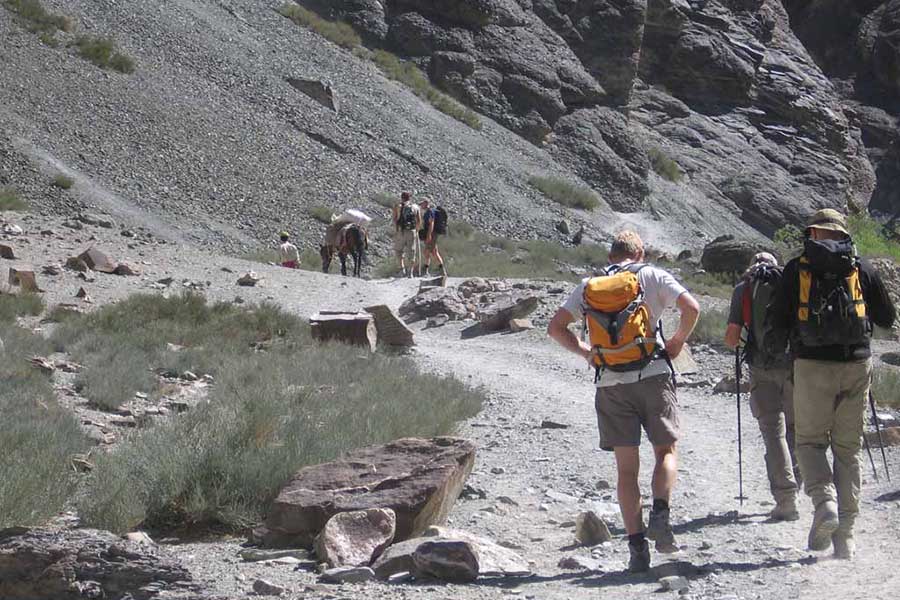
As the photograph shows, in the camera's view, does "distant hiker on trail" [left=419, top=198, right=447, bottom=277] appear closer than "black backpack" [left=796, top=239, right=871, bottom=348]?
No

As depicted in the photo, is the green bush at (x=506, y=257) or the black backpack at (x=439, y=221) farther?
the green bush at (x=506, y=257)

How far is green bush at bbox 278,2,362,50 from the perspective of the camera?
148 ft

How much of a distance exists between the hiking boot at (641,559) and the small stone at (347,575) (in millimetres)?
1262

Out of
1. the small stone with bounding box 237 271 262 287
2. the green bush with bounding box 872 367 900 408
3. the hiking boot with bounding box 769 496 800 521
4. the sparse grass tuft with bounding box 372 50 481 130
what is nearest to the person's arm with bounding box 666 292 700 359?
the hiking boot with bounding box 769 496 800 521

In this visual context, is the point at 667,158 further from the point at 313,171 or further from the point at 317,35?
the point at 313,171

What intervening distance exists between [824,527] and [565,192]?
37.1 meters

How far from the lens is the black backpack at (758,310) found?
7074mm

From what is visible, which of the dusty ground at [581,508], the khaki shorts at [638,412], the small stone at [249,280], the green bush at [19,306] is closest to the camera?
the dusty ground at [581,508]

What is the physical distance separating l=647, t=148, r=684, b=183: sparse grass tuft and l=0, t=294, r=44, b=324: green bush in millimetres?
41235

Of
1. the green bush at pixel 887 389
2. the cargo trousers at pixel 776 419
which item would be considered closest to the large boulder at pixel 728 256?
the green bush at pixel 887 389

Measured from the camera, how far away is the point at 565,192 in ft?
140

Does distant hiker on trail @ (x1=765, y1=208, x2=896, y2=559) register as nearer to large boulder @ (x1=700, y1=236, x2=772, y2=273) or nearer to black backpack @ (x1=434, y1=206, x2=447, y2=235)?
black backpack @ (x1=434, y1=206, x2=447, y2=235)

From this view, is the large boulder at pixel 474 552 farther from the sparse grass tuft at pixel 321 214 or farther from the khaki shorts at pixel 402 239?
the sparse grass tuft at pixel 321 214

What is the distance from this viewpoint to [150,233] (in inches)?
993
